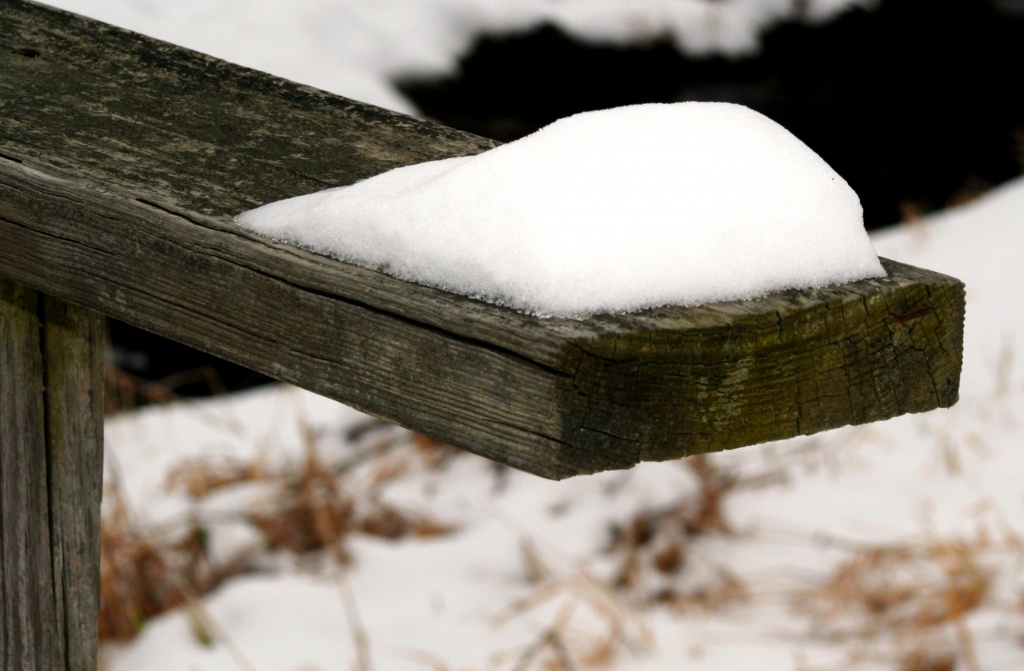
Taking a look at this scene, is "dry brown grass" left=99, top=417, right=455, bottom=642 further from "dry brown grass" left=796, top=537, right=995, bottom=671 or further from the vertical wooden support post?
the vertical wooden support post

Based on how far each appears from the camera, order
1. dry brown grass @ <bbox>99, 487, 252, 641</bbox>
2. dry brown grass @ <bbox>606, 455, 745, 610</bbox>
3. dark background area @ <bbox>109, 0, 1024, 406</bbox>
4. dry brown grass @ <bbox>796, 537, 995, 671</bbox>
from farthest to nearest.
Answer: dark background area @ <bbox>109, 0, 1024, 406</bbox>
dry brown grass @ <bbox>606, 455, 745, 610</bbox>
dry brown grass @ <bbox>99, 487, 252, 641</bbox>
dry brown grass @ <bbox>796, 537, 995, 671</bbox>

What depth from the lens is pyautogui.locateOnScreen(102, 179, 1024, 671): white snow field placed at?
2447 millimetres

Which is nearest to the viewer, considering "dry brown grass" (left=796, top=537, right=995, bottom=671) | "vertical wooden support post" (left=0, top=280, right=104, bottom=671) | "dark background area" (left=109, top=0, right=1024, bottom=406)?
"vertical wooden support post" (left=0, top=280, right=104, bottom=671)

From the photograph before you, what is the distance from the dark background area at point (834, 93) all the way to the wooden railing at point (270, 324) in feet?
6.91

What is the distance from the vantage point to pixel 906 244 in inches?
160

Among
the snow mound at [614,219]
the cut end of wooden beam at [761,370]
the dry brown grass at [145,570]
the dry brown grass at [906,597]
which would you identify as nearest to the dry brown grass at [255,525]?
the dry brown grass at [145,570]

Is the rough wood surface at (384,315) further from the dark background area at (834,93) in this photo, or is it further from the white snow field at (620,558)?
the dark background area at (834,93)

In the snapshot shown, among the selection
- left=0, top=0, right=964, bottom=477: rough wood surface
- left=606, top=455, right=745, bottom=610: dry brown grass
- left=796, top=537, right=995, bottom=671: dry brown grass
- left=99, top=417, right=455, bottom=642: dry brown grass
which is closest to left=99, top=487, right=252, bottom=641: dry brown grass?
left=99, top=417, right=455, bottom=642: dry brown grass

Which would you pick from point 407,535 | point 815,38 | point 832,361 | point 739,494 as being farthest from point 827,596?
point 815,38

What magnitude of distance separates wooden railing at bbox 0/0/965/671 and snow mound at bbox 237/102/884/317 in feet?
0.08

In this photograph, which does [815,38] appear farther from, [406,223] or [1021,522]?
[406,223]

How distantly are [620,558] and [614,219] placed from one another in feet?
6.82

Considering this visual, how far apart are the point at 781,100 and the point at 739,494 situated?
1573mm

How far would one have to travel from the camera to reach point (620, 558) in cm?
280
